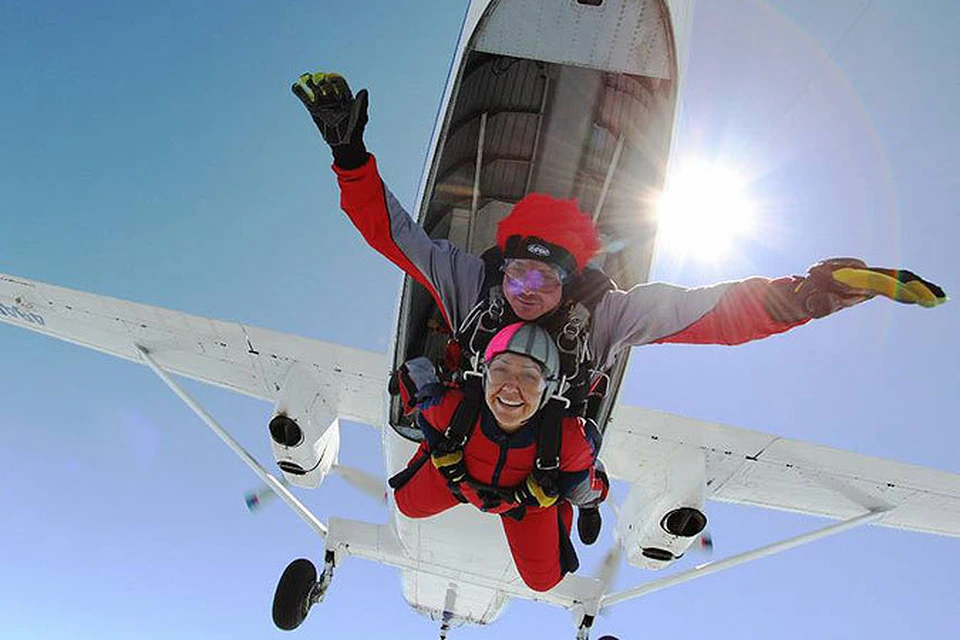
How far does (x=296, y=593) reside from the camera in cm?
656

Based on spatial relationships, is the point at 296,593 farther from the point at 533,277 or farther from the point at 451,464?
the point at 533,277

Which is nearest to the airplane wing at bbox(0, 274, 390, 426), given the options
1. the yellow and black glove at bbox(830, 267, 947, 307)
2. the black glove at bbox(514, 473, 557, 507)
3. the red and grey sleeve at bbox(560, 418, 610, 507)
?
the black glove at bbox(514, 473, 557, 507)

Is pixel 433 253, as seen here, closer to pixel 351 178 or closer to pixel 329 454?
pixel 351 178

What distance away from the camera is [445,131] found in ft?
15.9

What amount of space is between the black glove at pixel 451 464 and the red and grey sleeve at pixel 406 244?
98 cm

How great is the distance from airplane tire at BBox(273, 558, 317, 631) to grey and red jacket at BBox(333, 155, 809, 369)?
3.94 metres

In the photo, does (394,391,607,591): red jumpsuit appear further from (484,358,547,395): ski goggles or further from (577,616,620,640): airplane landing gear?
(577,616,620,640): airplane landing gear

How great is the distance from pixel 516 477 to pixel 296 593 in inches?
161

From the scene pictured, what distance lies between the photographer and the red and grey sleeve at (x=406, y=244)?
331 cm

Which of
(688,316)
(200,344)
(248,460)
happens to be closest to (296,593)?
(248,460)

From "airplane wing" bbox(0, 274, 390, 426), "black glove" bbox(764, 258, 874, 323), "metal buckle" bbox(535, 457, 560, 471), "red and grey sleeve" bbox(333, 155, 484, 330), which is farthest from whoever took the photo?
"airplane wing" bbox(0, 274, 390, 426)

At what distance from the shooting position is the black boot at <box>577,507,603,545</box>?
14.8ft

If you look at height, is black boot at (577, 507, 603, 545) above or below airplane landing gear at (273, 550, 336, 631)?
above

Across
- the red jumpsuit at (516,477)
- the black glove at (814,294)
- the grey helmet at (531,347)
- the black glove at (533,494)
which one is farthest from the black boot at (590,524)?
the black glove at (814,294)
